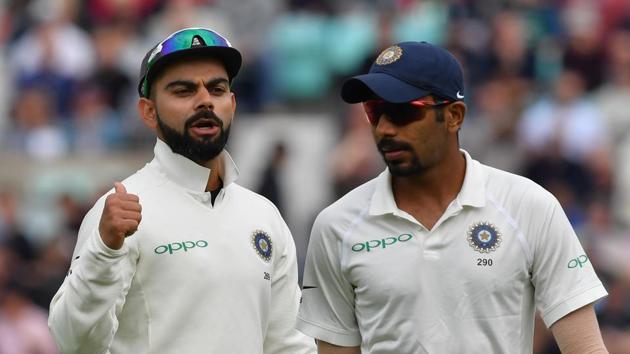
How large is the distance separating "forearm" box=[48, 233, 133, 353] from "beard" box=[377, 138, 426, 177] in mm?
1101

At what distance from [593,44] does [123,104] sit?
4529mm

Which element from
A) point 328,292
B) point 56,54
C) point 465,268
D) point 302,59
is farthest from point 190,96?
point 56,54

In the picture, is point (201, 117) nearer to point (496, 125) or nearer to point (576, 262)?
point (576, 262)

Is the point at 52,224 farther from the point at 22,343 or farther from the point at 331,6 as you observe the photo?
the point at 331,6

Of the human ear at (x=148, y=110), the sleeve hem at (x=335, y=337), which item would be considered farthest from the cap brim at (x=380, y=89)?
the sleeve hem at (x=335, y=337)

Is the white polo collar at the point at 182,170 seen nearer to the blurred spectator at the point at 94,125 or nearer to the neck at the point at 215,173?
the neck at the point at 215,173

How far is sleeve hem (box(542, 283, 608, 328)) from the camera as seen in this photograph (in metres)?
6.69

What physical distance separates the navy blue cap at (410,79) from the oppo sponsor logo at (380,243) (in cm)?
56

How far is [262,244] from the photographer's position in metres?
7.24

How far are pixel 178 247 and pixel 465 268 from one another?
3.78 ft

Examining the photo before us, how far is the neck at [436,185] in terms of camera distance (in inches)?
273

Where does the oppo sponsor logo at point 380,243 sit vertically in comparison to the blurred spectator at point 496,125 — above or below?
above

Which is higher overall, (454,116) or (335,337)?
(454,116)

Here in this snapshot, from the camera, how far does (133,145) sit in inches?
639
